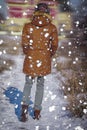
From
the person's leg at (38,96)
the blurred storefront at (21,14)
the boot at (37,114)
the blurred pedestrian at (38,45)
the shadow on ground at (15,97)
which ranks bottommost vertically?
the blurred storefront at (21,14)

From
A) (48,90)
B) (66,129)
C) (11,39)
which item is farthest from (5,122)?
(11,39)

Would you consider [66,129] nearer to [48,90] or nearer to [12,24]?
[48,90]

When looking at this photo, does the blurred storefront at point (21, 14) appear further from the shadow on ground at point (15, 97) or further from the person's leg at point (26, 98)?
the person's leg at point (26, 98)

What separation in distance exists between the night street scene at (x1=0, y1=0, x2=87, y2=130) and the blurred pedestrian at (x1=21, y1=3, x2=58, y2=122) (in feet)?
0.25

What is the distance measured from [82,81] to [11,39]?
19.6 ft

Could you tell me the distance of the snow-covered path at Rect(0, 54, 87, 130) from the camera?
649cm

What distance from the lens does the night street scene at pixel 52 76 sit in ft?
22.2

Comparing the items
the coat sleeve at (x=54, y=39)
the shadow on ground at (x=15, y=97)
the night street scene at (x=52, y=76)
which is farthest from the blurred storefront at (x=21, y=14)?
the coat sleeve at (x=54, y=39)

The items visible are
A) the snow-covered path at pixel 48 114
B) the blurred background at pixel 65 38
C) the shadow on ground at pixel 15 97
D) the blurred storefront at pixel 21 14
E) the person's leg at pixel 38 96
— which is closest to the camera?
the snow-covered path at pixel 48 114

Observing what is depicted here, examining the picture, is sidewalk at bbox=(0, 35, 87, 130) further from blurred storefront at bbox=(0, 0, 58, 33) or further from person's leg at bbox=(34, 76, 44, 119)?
blurred storefront at bbox=(0, 0, 58, 33)

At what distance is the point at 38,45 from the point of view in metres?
6.68

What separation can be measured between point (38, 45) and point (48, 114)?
130 centimetres

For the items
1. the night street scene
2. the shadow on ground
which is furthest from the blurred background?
the shadow on ground

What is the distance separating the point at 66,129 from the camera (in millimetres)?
6402
